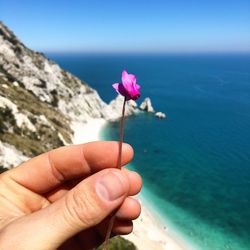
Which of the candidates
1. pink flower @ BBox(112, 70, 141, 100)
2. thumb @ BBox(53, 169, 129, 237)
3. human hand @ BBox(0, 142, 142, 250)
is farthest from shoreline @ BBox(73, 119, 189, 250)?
pink flower @ BBox(112, 70, 141, 100)

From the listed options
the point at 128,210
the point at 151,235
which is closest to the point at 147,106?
the point at 151,235

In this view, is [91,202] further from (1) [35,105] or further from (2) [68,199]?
(1) [35,105]

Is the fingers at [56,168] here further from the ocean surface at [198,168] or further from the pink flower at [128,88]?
the ocean surface at [198,168]

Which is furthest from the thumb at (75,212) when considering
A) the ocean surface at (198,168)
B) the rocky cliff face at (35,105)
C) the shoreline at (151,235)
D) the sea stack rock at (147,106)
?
the sea stack rock at (147,106)

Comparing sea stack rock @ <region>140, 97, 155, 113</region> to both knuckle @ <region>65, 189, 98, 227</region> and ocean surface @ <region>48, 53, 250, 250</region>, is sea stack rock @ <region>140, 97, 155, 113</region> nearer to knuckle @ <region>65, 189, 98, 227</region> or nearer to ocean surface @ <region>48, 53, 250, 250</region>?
ocean surface @ <region>48, 53, 250, 250</region>

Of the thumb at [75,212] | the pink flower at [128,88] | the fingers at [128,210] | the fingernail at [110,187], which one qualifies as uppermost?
the pink flower at [128,88]

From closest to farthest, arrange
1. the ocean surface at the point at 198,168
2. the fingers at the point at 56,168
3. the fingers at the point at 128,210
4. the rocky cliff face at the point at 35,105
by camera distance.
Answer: the fingers at the point at 128,210
the fingers at the point at 56,168
the ocean surface at the point at 198,168
the rocky cliff face at the point at 35,105

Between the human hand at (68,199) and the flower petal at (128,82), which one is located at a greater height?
the flower petal at (128,82)

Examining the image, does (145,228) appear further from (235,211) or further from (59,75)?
(59,75)

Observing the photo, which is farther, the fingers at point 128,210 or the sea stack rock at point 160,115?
the sea stack rock at point 160,115
